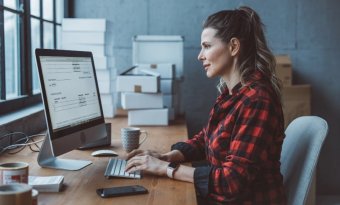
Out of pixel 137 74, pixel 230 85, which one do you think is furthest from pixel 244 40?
pixel 137 74

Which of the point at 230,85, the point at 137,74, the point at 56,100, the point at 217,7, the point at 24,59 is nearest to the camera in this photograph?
the point at 56,100

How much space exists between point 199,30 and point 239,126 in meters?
2.42

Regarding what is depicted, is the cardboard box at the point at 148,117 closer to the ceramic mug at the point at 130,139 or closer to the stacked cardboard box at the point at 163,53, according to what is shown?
the stacked cardboard box at the point at 163,53

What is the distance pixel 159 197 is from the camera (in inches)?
64.3

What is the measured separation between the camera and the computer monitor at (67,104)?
186cm

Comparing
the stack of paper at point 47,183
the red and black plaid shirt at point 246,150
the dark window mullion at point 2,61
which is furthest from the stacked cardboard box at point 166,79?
the stack of paper at point 47,183

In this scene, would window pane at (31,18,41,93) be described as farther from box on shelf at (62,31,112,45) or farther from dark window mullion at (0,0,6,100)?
dark window mullion at (0,0,6,100)

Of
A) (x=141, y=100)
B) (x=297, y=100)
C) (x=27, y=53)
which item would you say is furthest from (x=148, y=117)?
(x=297, y=100)

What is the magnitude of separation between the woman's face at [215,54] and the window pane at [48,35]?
78.8 inches

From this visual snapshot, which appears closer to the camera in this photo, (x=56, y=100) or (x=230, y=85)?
(x=56, y=100)

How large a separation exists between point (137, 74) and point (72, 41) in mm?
550

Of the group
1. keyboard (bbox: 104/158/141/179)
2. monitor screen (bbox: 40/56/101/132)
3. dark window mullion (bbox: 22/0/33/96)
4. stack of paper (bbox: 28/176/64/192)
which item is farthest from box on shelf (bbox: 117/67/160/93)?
stack of paper (bbox: 28/176/64/192)

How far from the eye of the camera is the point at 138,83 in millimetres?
3334

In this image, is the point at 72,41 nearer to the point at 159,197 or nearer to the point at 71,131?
the point at 71,131
